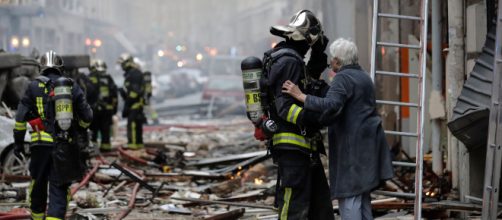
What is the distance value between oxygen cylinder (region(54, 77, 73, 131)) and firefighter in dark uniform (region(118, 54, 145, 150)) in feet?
27.9

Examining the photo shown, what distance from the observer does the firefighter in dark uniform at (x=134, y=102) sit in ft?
53.2

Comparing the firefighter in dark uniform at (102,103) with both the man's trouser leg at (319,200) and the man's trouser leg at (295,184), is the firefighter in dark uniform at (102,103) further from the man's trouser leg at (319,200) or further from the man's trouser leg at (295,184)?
the man's trouser leg at (295,184)

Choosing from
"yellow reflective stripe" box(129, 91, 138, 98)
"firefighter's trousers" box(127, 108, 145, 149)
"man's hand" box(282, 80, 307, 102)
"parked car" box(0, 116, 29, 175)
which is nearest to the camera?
"man's hand" box(282, 80, 307, 102)

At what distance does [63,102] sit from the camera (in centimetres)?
762

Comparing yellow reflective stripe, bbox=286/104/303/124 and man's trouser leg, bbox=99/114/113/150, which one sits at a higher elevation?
yellow reflective stripe, bbox=286/104/303/124

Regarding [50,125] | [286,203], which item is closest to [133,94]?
[50,125]

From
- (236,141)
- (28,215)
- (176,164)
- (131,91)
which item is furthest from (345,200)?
(236,141)

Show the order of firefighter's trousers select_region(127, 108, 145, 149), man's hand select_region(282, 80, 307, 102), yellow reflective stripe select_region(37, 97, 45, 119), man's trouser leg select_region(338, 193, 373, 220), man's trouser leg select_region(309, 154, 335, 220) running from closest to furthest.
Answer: man's hand select_region(282, 80, 307, 102)
man's trouser leg select_region(338, 193, 373, 220)
man's trouser leg select_region(309, 154, 335, 220)
yellow reflective stripe select_region(37, 97, 45, 119)
firefighter's trousers select_region(127, 108, 145, 149)

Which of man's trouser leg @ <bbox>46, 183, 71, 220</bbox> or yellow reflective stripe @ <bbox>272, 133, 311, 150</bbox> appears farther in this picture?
man's trouser leg @ <bbox>46, 183, 71, 220</bbox>

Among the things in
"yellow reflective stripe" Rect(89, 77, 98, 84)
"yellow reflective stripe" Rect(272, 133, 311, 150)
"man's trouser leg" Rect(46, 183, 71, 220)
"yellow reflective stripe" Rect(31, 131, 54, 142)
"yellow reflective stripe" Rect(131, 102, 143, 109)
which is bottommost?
"man's trouser leg" Rect(46, 183, 71, 220)

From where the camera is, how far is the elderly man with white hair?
246 inches

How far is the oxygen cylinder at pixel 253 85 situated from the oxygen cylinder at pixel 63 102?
1.99 meters

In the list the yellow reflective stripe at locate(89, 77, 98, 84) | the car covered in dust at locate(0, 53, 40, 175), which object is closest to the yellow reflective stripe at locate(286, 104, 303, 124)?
the car covered in dust at locate(0, 53, 40, 175)

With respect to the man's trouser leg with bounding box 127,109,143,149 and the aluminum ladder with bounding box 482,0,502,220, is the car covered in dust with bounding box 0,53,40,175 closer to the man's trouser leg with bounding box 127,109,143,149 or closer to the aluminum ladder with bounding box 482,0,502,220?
the man's trouser leg with bounding box 127,109,143,149
